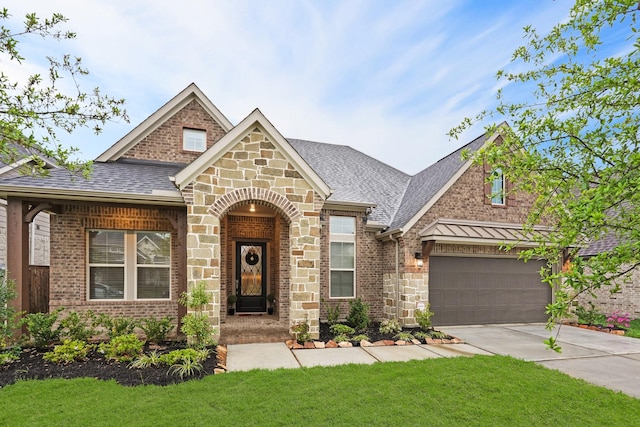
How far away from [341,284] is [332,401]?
19.8 feet

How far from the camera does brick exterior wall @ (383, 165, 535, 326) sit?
978cm

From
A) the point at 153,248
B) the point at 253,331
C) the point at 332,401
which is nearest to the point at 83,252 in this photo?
the point at 153,248

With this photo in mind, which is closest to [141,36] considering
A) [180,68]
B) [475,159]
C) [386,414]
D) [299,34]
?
[180,68]

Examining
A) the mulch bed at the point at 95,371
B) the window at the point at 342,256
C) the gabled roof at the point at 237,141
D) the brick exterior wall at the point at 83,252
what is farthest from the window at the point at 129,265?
the window at the point at 342,256

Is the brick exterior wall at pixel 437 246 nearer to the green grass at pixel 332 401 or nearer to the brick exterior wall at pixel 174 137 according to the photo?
the green grass at pixel 332 401

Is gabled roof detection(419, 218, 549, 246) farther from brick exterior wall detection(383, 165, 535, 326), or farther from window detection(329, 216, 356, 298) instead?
window detection(329, 216, 356, 298)

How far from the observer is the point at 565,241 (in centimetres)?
321

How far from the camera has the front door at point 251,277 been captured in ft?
34.9

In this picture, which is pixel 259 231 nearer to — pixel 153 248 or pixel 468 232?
pixel 153 248

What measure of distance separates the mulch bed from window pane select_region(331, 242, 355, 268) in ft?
16.6

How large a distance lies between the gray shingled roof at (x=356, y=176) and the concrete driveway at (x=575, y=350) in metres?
4.47

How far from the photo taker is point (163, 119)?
10.5 m

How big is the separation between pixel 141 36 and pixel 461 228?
10.6 meters

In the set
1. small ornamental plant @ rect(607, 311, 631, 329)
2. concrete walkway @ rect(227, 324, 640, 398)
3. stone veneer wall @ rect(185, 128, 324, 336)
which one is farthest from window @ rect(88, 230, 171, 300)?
small ornamental plant @ rect(607, 311, 631, 329)
